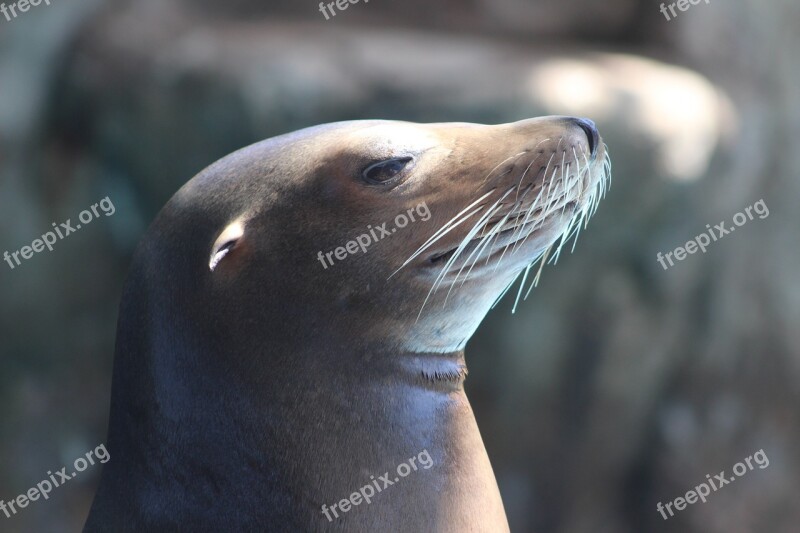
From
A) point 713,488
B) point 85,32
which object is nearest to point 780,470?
point 713,488

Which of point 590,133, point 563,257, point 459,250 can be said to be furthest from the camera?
point 563,257

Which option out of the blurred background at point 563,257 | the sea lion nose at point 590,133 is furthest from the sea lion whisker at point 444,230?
the blurred background at point 563,257

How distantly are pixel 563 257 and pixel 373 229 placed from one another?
9.42 ft

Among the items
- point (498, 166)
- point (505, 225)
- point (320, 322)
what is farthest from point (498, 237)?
point (320, 322)

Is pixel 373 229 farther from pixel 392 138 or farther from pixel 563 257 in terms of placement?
pixel 563 257

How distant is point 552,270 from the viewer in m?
4.90

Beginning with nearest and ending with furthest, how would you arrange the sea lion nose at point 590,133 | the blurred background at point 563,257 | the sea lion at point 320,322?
the sea lion at point 320,322
the sea lion nose at point 590,133
the blurred background at point 563,257

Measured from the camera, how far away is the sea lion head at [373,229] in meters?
2.13

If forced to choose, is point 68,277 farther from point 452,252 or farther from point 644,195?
point 452,252

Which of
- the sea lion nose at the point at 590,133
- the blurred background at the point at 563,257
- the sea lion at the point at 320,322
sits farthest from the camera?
the blurred background at the point at 563,257

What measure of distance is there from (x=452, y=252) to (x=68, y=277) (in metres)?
3.37

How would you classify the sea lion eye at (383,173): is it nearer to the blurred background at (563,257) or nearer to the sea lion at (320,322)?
the sea lion at (320,322)

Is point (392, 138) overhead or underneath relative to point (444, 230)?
overhead

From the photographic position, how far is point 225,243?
2.13 meters
